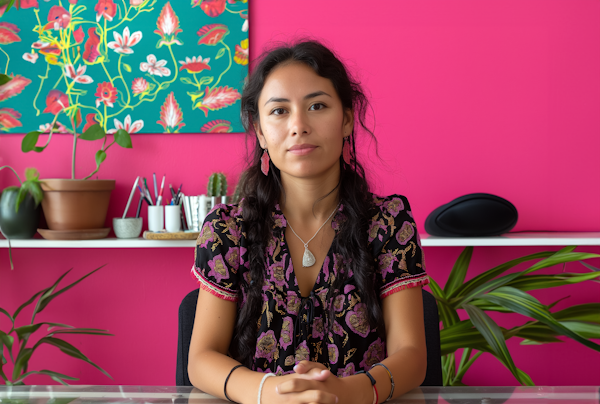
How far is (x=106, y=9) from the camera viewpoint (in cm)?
194

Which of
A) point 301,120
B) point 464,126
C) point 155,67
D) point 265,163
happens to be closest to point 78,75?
point 155,67

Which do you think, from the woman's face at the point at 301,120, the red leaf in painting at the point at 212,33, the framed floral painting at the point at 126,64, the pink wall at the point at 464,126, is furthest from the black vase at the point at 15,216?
the woman's face at the point at 301,120

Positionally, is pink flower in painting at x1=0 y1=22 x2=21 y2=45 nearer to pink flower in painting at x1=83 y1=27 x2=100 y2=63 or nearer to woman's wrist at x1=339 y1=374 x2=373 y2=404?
pink flower in painting at x1=83 y1=27 x2=100 y2=63

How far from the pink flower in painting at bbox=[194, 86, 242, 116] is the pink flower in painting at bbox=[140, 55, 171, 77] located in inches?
7.5

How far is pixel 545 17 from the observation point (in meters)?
1.88

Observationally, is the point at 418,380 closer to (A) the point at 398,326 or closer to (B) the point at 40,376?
(A) the point at 398,326

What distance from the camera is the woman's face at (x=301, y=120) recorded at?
1005mm

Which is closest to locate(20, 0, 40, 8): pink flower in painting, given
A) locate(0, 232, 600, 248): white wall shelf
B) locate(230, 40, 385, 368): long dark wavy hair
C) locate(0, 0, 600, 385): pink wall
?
locate(0, 0, 600, 385): pink wall

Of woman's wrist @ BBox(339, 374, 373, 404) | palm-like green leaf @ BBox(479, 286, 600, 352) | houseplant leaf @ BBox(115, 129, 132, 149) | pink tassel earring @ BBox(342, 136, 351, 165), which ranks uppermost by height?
houseplant leaf @ BBox(115, 129, 132, 149)

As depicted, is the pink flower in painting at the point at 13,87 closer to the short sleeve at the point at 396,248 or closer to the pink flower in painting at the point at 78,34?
the pink flower in painting at the point at 78,34

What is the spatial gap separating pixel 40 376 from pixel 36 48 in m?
1.49

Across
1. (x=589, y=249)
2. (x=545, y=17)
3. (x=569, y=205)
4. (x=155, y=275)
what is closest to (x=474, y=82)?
(x=545, y=17)

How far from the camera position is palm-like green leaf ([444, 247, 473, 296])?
5.70 feet

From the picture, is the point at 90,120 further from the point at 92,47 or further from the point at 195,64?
the point at 195,64
